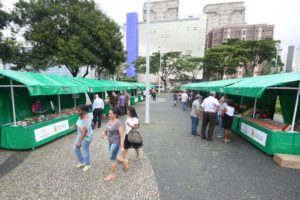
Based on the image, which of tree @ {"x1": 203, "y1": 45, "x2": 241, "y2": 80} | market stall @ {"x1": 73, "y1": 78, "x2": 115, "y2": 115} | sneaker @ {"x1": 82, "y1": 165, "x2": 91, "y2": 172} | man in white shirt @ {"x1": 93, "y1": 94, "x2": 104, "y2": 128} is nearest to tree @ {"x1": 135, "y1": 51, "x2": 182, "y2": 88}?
tree @ {"x1": 203, "y1": 45, "x2": 241, "y2": 80}

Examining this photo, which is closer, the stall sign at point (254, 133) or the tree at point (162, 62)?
the stall sign at point (254, 133)

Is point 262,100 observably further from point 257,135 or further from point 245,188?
point 245,188

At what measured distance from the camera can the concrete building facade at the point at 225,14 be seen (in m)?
75.5

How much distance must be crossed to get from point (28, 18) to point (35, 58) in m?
3.34

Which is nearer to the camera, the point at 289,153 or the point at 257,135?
the point at 289,153

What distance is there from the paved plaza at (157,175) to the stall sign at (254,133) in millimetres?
378

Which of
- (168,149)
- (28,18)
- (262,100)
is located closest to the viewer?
(168,149)

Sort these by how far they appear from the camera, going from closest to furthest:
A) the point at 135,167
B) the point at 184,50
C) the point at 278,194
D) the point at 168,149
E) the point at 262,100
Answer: the point at 278,194, the point at 135,167, the point at 168,149, the point at 262,100, the point at 184,50

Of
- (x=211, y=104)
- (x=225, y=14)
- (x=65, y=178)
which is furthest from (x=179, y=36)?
(x=65, y=178)

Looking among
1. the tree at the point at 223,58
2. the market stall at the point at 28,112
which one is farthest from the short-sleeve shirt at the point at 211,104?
the tree at the point at 223,58

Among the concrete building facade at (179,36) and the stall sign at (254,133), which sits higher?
the concrete building facade at (179,36)

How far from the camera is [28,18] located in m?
12.9

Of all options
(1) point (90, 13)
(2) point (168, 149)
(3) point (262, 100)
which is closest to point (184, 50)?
(1) point (90, 13)

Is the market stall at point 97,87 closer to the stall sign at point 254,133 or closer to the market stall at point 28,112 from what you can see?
the market stall at point 28,112
